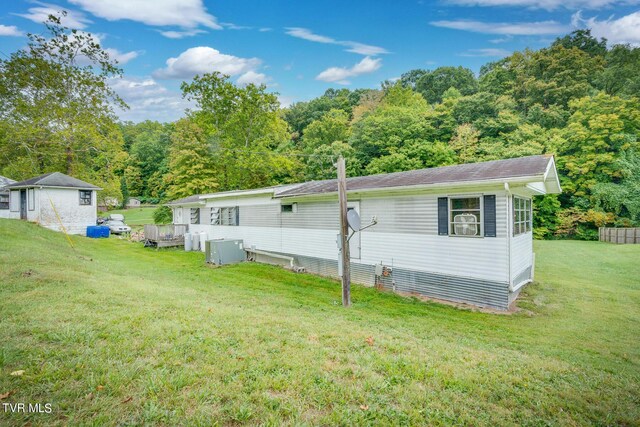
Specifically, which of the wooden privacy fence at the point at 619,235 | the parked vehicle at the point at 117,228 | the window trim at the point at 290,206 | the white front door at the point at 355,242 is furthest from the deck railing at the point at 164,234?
the wooden privacy fence at the point at 619,235

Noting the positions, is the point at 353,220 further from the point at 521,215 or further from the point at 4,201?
the point at 4,201

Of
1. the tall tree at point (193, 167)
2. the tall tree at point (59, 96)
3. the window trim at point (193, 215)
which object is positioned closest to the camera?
the window trim at point (193, 215)

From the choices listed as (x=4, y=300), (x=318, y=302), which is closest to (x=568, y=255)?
(x=318, y=302)

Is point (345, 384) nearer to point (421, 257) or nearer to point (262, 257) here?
point (421, 257)

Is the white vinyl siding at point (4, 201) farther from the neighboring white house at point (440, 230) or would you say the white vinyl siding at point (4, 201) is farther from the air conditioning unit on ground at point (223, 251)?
the neighboring white house at point (440, 230)

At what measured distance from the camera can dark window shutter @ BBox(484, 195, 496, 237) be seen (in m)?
7.96

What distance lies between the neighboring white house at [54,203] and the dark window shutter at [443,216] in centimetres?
2266

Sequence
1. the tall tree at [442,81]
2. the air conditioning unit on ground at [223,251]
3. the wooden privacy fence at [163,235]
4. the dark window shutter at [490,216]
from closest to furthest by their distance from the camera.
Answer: the dark window shutter at [490,216], the air conditioning unit on ground at [223,251], the wooden privacy fence at [163,235], the tall tree at [442,81]

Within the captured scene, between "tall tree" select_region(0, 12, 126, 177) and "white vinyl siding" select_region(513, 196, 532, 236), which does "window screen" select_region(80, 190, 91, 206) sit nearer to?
"tall tree" select_region(0, 12, 126, 177)

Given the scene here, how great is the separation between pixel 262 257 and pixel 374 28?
50.6 ft

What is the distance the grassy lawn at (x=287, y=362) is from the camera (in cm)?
258

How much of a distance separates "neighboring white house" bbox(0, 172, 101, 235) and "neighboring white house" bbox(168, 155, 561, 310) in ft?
57.8

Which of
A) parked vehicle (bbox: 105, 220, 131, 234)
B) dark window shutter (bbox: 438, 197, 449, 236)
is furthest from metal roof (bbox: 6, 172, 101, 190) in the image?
dark window shutter (bbox: 438, 197, 449, 236)

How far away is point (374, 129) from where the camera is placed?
2803 centimetres
